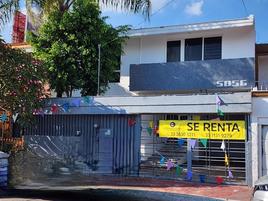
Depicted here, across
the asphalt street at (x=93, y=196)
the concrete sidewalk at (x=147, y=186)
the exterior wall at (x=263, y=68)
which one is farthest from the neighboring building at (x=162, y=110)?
the asphalt street at (x=93, y=196)

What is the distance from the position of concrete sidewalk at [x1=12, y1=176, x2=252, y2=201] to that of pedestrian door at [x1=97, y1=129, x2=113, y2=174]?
834mm

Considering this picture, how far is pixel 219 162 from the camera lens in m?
15.7

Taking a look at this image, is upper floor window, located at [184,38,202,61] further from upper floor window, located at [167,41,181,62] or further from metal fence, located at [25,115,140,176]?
metal fence, located at [25,115,140,176]

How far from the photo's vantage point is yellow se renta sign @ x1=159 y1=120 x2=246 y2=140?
1389 centimetres

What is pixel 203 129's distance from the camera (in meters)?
14.4

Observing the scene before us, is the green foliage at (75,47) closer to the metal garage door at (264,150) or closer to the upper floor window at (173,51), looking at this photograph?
the upper floor window at (173,51)

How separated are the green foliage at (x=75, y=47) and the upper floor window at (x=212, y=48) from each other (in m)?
4.22

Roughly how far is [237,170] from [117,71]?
9.02m

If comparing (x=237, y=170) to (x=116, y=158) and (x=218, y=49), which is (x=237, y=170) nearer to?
(x=116, y=158)

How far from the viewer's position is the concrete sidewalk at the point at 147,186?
489 inches

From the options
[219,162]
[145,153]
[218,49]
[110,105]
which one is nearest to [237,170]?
[219,162]

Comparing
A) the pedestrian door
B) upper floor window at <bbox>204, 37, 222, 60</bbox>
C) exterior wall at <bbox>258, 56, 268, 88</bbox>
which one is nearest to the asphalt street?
the pedestrian door

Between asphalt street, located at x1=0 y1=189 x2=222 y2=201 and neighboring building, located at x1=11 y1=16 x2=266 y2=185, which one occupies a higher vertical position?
neighboring building, located at x1=11 y1=16 x2=266 y2=185

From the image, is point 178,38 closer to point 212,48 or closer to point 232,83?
point 212,48
